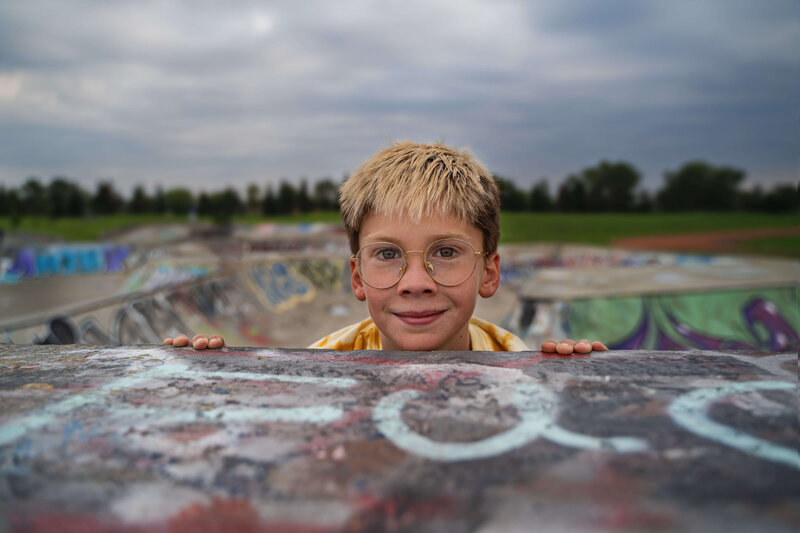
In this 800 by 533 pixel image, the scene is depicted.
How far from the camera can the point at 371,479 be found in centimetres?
98

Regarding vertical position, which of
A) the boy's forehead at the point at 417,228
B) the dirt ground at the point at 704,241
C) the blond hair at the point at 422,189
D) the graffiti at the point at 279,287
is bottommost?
the graffiti at the point at 279,287

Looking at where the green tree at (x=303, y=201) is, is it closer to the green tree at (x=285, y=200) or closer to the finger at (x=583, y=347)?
the green tree at (x=285, y=200)

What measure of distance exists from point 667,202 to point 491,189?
58.0 metres

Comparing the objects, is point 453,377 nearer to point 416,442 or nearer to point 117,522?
point 416,442

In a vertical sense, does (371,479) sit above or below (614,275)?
above

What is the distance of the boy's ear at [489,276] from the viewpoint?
8.89ft

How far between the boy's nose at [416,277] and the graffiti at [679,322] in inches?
419

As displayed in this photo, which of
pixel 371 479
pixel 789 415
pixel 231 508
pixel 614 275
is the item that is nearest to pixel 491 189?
pixel 789 415

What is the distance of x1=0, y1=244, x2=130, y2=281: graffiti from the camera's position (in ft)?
109

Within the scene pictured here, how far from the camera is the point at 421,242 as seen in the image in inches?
90.2

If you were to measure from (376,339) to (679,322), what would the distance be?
11991 mm

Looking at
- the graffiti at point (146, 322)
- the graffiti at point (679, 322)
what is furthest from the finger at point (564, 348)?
the graffiti at point (679, 322)

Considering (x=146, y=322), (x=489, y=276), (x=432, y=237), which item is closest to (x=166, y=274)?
(x=146, y=322)

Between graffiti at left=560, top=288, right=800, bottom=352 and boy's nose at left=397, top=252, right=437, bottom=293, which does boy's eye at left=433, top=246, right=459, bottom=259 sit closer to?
boy's nose at left=397, top=252, right=437, bottom=293
